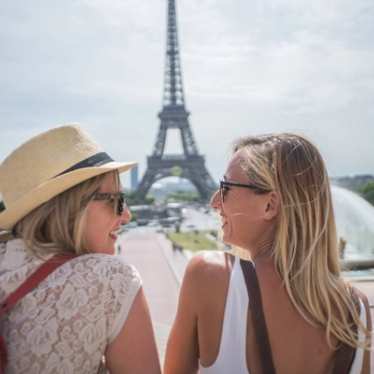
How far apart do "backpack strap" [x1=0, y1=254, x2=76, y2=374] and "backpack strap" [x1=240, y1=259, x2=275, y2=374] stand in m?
0.61

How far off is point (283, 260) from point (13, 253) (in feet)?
Answer: 2.97

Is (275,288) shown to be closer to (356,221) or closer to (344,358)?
(344,358)

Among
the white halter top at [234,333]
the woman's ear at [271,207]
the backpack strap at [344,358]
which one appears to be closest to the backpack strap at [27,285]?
the white halter top at [234,333]

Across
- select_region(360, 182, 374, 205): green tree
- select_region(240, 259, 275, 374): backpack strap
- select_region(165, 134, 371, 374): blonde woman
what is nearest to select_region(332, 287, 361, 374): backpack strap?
select_region(165, 134, 371, 374): blonde woman

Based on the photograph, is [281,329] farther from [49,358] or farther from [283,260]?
[49,358]

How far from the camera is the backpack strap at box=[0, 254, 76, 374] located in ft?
4.33

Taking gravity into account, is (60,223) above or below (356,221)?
above

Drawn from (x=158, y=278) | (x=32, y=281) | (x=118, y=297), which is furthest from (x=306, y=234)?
(x=158, y=278)

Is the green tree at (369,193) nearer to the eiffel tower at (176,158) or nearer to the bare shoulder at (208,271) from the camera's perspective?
the eiffel tower at (176,158)

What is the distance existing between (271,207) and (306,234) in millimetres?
155

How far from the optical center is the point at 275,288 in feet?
4.92

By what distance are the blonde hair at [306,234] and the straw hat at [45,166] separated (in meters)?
0.57

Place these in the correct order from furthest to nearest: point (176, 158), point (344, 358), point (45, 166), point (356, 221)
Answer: point (176, 158) → point (356, 221) → point (45, 166) → point (344, 358)

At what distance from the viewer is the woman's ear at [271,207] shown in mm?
1598
